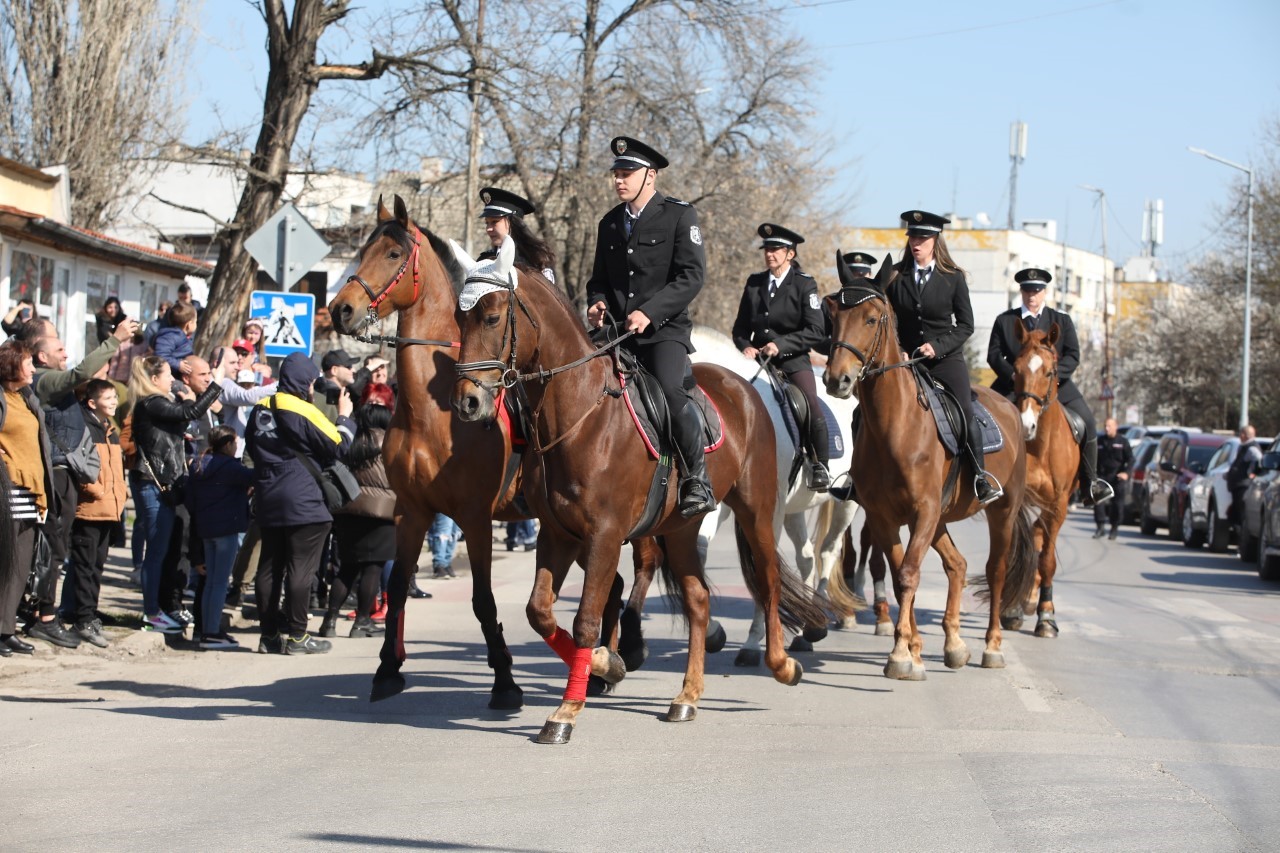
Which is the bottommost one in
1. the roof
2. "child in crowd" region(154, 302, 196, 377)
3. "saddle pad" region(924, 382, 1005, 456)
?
"saddle pad" region(924, 382, 1005, 456)

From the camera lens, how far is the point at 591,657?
7965 millimetres

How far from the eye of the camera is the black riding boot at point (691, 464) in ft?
27.7

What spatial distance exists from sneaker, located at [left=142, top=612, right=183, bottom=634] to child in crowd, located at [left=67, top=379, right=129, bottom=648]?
513mm

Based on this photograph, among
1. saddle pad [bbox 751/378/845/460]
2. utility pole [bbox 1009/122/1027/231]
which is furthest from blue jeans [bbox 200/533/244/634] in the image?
utility pole [bbox 1009/122/1027/231]

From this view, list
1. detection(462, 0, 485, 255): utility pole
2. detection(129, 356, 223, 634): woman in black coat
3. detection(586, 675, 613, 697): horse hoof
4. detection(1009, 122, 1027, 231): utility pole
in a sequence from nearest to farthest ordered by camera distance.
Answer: detection(586, 675, 613, 697): horse hoof, detection(129, 356, 223, 634): woman in black coat, detection(462, 0, 485, 255): utility pole, detection(1009, 122, 1027, 231): utility pole

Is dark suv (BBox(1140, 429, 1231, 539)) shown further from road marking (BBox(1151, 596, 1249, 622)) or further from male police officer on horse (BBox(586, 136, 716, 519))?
male police officer on horse (BBox(586, 136, 716, 519))

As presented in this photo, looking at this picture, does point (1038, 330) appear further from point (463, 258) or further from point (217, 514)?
point (217, 514)

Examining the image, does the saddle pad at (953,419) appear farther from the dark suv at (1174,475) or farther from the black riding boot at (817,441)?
the dark suv at (1174,475)

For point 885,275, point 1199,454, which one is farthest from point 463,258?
point 1199,454

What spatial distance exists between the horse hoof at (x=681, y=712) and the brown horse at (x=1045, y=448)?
502 cm

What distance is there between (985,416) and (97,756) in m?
6.90

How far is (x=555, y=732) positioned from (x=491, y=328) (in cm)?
207

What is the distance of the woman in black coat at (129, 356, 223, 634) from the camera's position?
11.4m

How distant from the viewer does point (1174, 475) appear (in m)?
28.2
